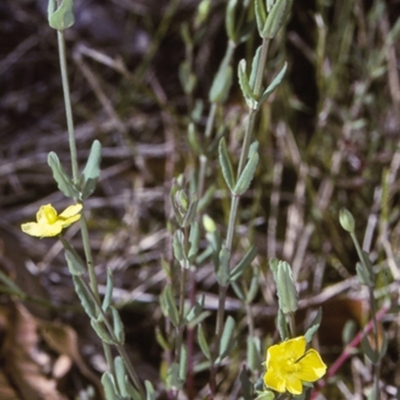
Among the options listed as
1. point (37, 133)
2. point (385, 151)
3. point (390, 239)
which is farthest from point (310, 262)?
point (37, 133)

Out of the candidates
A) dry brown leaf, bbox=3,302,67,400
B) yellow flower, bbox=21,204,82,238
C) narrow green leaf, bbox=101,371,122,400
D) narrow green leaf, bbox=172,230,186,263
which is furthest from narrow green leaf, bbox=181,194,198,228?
dry brown leaf, bbox=3,302,67,400

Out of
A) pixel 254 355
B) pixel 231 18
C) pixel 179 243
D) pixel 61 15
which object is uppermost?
pixel 61 15

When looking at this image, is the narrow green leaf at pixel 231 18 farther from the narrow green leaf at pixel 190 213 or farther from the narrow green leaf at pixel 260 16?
the narrow green leaf at pixel 190 213

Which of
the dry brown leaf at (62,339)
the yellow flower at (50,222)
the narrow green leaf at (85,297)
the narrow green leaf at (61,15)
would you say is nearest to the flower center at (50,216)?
the yellow flower at (50,222)

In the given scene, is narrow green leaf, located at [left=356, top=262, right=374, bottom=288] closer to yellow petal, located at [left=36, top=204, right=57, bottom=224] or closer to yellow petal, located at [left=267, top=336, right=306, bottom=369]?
yellow petal, located at [left=267, top=336, right=306, bottom=369]

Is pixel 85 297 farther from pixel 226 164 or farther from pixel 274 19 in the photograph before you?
pixel 274 19

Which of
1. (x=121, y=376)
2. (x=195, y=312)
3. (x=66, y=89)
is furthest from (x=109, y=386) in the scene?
(x=66, y=89)

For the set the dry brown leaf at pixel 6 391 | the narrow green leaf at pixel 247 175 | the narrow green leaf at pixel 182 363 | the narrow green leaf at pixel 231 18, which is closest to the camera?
the narrow green leaf at pixel 247 175
